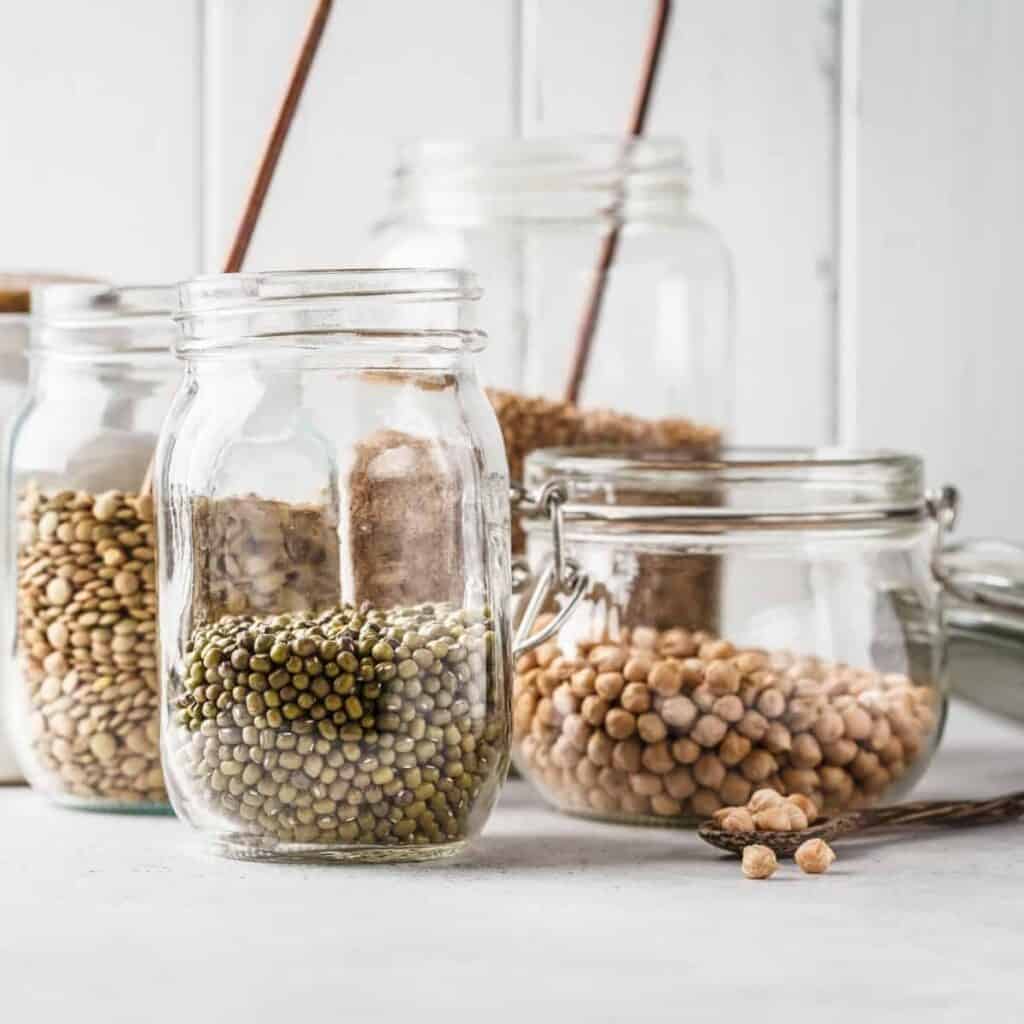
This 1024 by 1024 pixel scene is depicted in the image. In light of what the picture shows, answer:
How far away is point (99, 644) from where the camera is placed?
77 cm

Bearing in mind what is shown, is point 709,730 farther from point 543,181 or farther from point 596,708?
point 543,181

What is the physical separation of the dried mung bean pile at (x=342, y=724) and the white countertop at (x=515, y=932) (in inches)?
0.9

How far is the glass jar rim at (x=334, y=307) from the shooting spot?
2.22 ft

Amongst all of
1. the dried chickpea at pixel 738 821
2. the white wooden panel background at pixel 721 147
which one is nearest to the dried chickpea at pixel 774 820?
the dried chickpea at pixel 738 821

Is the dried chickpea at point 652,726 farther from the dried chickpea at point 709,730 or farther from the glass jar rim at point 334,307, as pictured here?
the glass jar rim at point 334,307

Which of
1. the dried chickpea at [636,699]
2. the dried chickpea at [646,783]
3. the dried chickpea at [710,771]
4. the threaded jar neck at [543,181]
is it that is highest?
the threaded jar neck at [543,181]

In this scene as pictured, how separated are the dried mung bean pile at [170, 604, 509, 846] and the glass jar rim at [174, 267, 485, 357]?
0.34ft

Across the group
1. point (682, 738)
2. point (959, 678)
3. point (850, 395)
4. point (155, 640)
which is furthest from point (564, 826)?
point (850, 395)

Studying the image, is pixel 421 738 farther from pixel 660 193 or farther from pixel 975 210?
pixel 975 210

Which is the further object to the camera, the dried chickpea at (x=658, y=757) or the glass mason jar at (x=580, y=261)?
the glass mason jar at (x=580, y=261)

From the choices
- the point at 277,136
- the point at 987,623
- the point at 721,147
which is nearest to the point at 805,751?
the point at 987,623

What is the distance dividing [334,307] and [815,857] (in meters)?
0.27

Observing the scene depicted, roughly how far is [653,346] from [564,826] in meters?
0.30

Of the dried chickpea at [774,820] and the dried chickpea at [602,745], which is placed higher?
the dried chickpea at [602,745]
